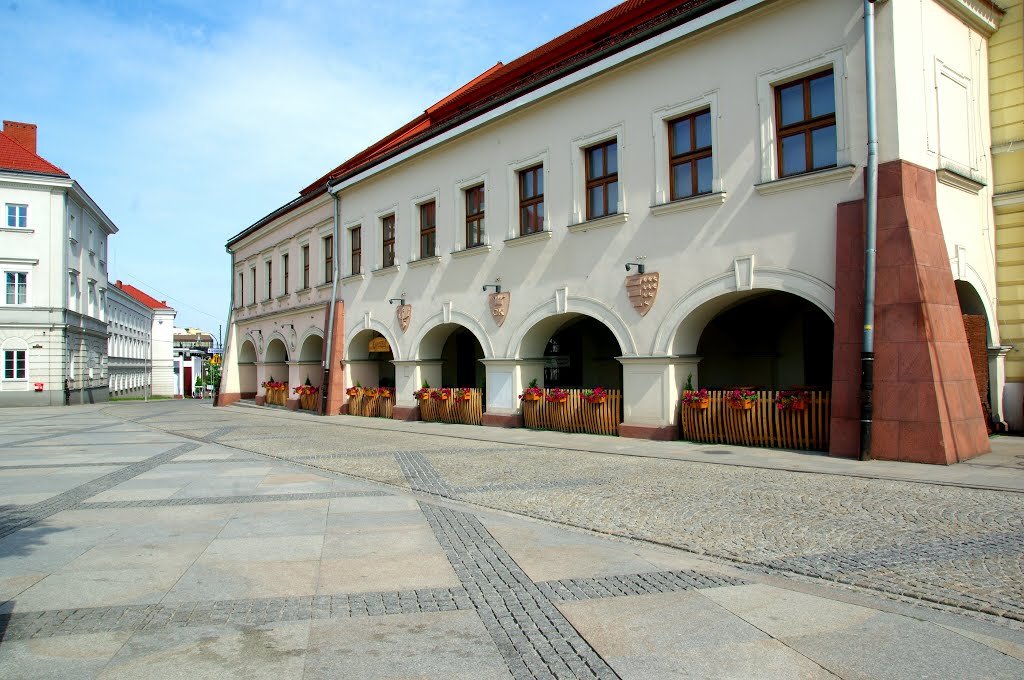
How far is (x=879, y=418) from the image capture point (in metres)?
10.8

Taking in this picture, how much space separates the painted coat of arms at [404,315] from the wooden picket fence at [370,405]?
7.78 ft

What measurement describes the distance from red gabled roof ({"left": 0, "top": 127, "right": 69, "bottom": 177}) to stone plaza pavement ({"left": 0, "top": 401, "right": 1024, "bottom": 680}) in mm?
36476

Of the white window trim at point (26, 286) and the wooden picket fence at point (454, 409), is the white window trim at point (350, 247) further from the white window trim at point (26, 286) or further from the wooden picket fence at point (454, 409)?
the white window trim at point (26, 286)

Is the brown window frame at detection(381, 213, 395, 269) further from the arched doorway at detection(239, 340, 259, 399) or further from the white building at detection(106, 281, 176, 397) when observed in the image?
the white building at detection(106, 281, 176, 397)

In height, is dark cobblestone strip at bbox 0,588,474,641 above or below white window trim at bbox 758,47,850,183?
below

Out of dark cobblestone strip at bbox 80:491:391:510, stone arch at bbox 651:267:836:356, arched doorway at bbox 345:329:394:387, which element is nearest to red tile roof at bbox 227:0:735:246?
stone arch at bbox 651:267:836:356

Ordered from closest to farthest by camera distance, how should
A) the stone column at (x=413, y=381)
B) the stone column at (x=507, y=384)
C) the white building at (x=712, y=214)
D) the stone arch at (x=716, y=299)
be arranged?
1. the white building at (x=712, y=214)
2. the stone arch at (x=716, y=299)
3. the stone column at (x=507, y=384)
4. the stone column at (x=413, y=381)

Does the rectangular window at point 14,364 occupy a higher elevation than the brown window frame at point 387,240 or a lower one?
lower

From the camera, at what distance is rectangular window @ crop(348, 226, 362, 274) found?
983 inches

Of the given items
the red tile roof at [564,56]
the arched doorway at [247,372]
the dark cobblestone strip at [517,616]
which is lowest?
the dark cobblestone strip at [517,616]

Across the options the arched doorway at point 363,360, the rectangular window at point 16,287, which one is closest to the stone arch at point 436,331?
the arched doorway at point 363,360

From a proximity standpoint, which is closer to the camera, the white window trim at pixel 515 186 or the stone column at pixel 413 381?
the white window trim at pixel 515 186

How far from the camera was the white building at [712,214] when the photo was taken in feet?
36.6

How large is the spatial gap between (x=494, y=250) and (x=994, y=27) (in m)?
11.3
